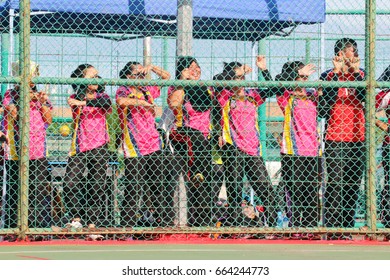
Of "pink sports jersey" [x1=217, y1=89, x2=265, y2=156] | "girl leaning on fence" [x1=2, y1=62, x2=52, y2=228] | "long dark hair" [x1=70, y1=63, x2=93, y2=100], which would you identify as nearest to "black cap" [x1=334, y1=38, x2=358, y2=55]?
"pink sports jersey" [x1=217, y1=89, x2=265, y2=156]

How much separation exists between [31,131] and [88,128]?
22.6 inches

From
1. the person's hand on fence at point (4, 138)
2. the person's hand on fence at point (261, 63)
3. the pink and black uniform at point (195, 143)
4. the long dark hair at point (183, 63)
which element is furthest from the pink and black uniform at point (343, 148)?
the person's hand on fence at point (4, 138)

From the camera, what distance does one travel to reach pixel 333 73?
11.3 meters

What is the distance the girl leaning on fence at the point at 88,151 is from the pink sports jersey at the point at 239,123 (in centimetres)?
117

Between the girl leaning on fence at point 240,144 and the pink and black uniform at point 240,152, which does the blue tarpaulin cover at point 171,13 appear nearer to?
the girl leaning on fence at point 240,144

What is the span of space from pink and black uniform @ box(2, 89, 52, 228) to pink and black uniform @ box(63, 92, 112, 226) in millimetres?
245

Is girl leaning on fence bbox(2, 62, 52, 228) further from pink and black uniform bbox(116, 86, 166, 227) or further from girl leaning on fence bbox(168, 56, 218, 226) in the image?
girl leaning on fence bbox(168, 56, 218, 226)

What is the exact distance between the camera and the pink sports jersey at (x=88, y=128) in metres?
11.2

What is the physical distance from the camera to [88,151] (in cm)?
1125

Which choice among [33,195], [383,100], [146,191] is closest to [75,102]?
[33,195]

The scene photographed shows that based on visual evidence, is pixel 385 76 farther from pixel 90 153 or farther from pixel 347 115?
pixel 90 153

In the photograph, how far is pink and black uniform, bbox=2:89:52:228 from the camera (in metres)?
11.0

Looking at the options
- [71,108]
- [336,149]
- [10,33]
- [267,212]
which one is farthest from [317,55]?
[10,33]

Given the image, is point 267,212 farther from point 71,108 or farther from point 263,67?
point 71,108
